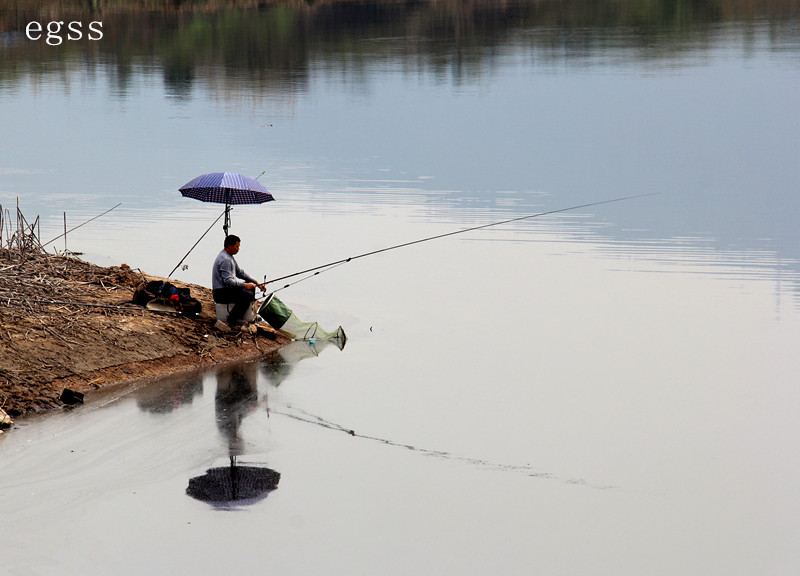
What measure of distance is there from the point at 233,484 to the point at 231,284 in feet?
14.3

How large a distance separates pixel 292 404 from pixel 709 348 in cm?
576

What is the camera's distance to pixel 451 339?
1433cm

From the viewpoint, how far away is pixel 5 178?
86.0 feet

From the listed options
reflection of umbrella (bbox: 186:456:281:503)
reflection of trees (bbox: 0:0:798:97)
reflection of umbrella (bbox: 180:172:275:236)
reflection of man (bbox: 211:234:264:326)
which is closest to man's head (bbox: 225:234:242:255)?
reflection of man (bbox: 211:234:264:326)

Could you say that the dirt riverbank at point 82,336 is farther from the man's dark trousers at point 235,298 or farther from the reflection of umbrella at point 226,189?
Result: the reflection of umbrella at point 226,189

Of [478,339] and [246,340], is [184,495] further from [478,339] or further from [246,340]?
[478,339]

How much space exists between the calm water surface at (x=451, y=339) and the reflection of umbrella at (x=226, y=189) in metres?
1.91

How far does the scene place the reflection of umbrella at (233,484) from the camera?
8.87m

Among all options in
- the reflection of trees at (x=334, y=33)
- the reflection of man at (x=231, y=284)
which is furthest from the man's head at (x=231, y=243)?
the reflection of trees at (x=334, y=33)

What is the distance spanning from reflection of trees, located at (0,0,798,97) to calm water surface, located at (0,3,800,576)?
494 cm

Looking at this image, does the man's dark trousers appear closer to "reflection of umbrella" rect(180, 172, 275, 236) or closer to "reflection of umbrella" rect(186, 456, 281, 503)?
"reflection of umbrella" rect(180, 172, 275, 236)

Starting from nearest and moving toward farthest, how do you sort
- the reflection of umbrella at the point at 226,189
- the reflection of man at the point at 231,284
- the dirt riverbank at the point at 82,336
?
the dirt riverbank at the point at 82,336 → the reflection of man at the point at 231,284 → the reflection of umbrella at the point at 226,189

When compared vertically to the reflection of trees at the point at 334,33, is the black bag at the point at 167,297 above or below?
below

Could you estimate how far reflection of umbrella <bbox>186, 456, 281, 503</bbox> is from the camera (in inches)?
349
